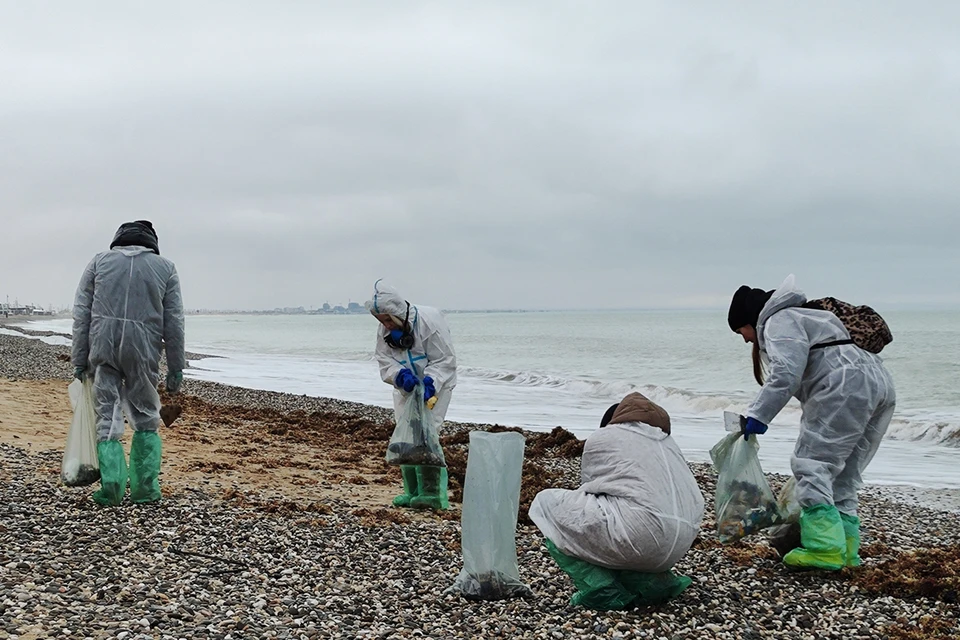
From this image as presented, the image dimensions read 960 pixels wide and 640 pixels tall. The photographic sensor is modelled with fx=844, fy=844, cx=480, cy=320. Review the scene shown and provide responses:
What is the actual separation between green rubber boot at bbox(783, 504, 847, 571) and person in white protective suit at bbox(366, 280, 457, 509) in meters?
3.12

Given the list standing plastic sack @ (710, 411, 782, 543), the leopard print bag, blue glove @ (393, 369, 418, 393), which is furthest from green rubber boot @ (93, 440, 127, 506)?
the leopard print bag

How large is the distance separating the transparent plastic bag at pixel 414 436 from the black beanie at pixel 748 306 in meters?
2.73

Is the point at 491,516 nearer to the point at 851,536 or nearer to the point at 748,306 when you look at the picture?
the point at 748,306

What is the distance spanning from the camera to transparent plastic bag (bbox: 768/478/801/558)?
17.3 feet

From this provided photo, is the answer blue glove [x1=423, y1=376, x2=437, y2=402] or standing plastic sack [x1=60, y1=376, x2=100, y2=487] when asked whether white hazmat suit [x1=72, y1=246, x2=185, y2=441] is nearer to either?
standing plastic sack [x1=60, y1=376, x2=100, y2=487]

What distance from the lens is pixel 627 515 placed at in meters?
4.20

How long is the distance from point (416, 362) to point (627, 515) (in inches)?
133

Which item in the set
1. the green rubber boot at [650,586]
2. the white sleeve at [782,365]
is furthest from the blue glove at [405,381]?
the green rubber boot at [650,586]

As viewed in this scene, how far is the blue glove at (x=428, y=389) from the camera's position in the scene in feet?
23.2

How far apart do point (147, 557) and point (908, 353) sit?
41.4 metres

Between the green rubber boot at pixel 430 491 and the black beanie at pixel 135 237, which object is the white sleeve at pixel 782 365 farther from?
the black beanie at pixel 135 237

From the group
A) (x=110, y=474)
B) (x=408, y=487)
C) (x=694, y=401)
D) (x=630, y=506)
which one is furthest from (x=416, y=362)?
(x=694, y=401)

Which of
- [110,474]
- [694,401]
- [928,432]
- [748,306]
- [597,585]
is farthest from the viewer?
[694,401]

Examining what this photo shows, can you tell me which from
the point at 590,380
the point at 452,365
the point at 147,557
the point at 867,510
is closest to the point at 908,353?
the point at 590,380
